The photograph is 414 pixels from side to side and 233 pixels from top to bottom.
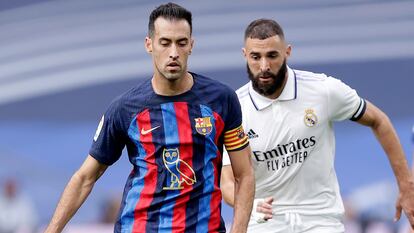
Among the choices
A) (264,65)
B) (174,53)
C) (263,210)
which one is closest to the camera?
(174,53)

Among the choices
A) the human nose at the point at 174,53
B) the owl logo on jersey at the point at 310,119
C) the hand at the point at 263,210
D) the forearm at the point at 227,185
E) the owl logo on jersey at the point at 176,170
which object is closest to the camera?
the human nose at the point at 174,53

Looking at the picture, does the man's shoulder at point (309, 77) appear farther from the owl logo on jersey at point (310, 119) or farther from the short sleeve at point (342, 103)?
the owl logo on jersey at point (310, 119)

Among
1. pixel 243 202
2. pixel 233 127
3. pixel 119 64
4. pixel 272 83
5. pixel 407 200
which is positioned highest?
pixel 119 64

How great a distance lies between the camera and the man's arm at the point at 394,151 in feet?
26.3

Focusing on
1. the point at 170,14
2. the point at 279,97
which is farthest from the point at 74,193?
the point at 279,97

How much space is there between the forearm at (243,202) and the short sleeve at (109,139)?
69 centimetres

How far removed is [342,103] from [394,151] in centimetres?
50

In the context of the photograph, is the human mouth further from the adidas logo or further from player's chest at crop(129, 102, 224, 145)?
the adidas logo

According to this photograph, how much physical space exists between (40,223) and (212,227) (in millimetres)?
6745

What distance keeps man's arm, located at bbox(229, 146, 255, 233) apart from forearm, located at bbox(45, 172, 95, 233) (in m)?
0.81

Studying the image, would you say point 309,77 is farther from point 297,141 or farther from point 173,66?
point 173,66

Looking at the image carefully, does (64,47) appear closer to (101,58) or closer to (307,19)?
(101,58)

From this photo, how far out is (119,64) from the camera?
13391mm

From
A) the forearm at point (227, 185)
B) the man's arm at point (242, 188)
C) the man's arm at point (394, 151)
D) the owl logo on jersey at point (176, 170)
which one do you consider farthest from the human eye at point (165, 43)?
the man's arm at point (394, 151)
